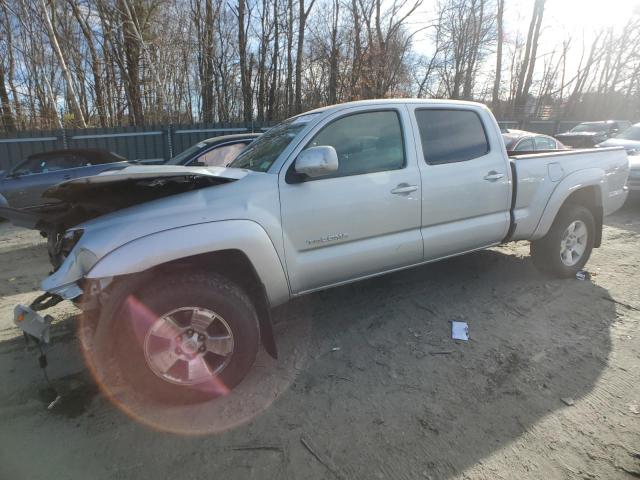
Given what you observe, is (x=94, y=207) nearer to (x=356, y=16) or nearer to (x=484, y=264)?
(x=484, y=264)

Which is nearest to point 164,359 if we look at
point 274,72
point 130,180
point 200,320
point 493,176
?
point 200,320

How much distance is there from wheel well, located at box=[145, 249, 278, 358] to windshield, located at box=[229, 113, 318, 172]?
0.72 metres

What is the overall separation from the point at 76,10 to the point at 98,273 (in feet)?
58.9

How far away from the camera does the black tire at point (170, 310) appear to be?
2.28 metres

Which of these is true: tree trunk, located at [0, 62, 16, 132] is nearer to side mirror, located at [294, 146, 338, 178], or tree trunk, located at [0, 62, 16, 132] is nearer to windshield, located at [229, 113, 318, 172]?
windshield, located at [229, 113, 318, 172]

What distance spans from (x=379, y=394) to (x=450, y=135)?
2366 millimetres

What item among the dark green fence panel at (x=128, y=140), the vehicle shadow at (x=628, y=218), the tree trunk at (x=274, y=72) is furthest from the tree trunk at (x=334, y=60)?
the vehicle shadow at (x=628, y=218)

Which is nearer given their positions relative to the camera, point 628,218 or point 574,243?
point 574,243

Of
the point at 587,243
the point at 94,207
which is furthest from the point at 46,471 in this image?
the point at 587,243

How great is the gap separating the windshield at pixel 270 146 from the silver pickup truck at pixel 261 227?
0.08 ft

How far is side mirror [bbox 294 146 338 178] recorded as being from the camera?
8.48 ft

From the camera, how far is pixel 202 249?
2.41 m

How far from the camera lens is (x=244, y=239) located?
2.53m

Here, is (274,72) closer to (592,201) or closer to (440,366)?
(592,201)
